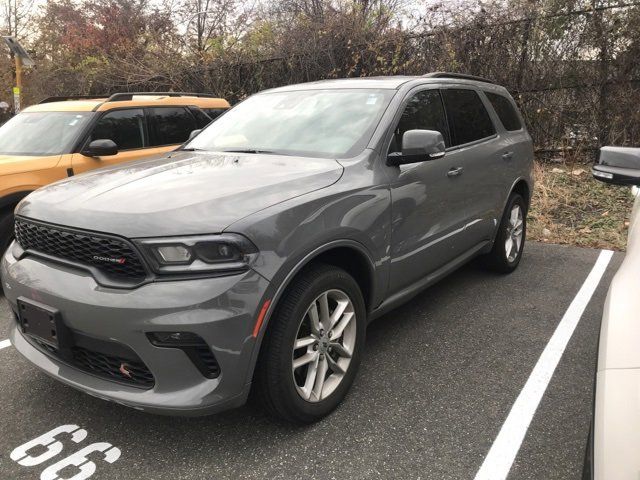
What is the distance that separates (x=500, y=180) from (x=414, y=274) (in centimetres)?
160

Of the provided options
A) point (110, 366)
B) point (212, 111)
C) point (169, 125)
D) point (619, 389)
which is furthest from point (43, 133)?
point (619, 389)

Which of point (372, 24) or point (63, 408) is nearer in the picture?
point (63, 408)

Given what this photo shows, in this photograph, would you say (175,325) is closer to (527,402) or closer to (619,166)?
(527,402)

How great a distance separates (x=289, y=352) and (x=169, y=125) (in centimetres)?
453

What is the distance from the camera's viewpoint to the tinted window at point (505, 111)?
464cm

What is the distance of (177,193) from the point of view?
2.41 m

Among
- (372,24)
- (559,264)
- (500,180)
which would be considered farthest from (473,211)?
(372,24)

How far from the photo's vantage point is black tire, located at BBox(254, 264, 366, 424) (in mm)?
2285

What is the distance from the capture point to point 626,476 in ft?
3.93

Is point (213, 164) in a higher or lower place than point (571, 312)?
higher

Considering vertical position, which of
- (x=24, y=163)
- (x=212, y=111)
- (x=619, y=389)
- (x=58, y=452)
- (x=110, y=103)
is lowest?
(x=58, y=452)

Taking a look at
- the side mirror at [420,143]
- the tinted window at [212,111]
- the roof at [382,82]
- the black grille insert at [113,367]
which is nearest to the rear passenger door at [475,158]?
the roof at [382,82]

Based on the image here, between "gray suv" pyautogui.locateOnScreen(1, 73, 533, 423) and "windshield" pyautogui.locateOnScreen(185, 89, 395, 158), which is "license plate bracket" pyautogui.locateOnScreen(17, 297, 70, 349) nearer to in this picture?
"gray suv" pyautogui.locateOnScreen(1, 73, 533, 423)

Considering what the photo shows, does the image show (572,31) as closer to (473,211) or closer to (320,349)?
(473,211)
